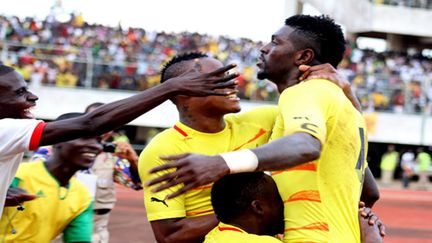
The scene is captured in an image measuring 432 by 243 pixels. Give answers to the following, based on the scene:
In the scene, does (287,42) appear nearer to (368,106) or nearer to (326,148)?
(326,148)

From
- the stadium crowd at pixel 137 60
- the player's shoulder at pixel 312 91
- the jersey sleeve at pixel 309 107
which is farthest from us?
the stadium crowd at pixel 137 60

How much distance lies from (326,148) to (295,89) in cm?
30

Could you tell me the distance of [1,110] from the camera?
427cm

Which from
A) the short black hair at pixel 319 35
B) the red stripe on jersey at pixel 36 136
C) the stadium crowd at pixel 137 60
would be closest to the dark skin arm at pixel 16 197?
the red stripe on jersey at pixel 36 136

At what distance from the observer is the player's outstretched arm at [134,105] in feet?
11.3

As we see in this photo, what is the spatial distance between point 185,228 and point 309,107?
1.06 metres

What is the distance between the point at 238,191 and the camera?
3375mm

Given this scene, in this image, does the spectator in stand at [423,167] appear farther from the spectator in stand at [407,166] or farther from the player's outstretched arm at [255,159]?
the player's outstretched arm at [255,159]

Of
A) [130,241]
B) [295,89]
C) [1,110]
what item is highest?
[295,89]

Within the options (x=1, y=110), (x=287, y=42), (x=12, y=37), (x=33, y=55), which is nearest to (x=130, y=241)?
(x=1, y=110)

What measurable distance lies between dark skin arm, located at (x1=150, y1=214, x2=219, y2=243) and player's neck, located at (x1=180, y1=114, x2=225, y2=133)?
54cm

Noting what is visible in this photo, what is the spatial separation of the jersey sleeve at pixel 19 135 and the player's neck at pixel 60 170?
1.53 meters

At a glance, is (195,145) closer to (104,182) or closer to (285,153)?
(285,153)

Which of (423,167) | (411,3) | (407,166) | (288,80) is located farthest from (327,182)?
(411,3)
